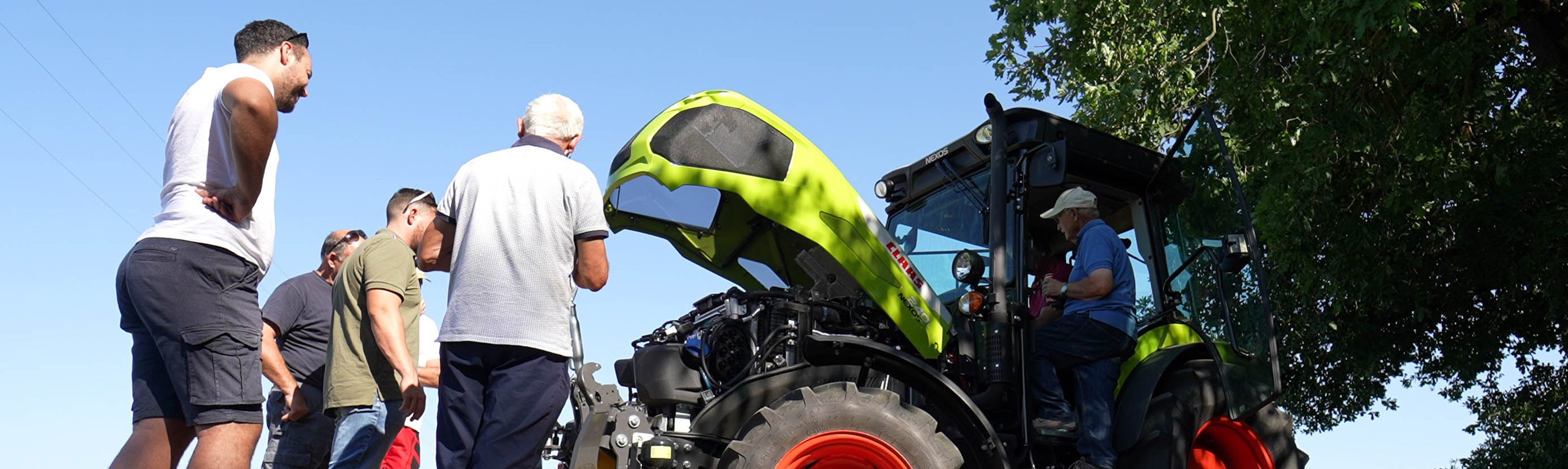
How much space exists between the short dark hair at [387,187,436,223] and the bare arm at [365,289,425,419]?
2.31 feet

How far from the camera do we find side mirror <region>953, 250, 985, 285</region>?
19.3ft

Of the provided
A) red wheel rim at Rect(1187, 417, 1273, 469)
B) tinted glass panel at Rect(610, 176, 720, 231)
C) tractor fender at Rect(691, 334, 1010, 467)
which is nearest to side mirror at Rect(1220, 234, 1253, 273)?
red wheel rim at Rect(1187, 417, 1273, 469)

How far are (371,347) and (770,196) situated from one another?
6.30 ft

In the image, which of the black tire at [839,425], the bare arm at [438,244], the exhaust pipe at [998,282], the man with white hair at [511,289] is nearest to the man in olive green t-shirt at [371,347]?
the bare arm at [438,244]

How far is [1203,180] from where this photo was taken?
6.82 m

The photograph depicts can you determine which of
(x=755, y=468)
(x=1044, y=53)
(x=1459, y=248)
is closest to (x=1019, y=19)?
(x=1044, y=53)

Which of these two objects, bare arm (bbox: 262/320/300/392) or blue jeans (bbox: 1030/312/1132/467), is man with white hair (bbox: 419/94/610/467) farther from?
blue jeans (bbox: 1030/312/1132/467)

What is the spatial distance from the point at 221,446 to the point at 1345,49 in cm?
1028

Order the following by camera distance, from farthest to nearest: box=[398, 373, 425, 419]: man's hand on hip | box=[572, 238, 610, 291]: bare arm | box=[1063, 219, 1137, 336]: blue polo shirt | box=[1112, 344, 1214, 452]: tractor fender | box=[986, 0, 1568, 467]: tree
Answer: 1. box=[986, 0, 1568, 467]: tree
2. box=[1063, 219, 1137, 336]: blue polo shirt
3. box=[1112, 344, 1214, 452]: tractor fender
4. box=[398, 373, 425, 419]: man's hand on hip
5. box=[572, 238, 610, 291]: bare arm

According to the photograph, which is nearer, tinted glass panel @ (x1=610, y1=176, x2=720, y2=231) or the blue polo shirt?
the blue polo shirt

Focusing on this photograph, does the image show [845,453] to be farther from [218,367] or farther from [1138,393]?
[218,367]

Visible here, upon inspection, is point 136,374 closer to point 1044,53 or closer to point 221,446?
point 221,446

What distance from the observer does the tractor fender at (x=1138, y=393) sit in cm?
589

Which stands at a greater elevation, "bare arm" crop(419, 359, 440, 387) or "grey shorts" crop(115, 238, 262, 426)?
"bare arm" crop(419, 359, 440, 387)
